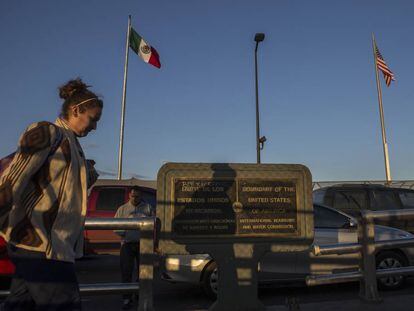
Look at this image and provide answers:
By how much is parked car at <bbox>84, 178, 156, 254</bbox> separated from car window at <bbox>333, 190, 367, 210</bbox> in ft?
14.9

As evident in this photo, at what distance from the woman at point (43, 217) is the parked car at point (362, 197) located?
30.3ft

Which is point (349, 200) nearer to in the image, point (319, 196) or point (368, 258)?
point (319, 196)

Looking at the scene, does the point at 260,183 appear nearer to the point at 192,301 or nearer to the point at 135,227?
the point at 135,227

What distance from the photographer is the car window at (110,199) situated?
10305 millimetres

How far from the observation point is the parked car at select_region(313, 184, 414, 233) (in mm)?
11102

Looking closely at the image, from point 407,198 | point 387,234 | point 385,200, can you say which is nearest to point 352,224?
point 387,234

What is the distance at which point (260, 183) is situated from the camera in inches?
163

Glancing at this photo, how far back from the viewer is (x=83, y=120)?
8.97 ft

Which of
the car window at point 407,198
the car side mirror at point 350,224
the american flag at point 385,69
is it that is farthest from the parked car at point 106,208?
the american flag at point 385,69

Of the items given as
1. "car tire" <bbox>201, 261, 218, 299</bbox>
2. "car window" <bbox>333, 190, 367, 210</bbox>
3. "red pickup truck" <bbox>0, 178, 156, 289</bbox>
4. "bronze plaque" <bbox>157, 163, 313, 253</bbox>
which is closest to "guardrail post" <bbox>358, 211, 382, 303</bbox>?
"bronze plaque" <bbox>157, 163, 313, 253</bbox>

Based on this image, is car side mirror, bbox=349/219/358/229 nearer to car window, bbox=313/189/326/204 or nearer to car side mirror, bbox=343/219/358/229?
car side mirror, bbox=343/219/358/229

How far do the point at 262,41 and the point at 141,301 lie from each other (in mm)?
17582

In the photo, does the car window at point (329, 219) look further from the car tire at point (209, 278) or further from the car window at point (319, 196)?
the car window at point (319, 196)

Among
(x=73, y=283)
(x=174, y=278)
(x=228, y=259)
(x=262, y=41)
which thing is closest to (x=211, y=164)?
(x=228, y=259)
